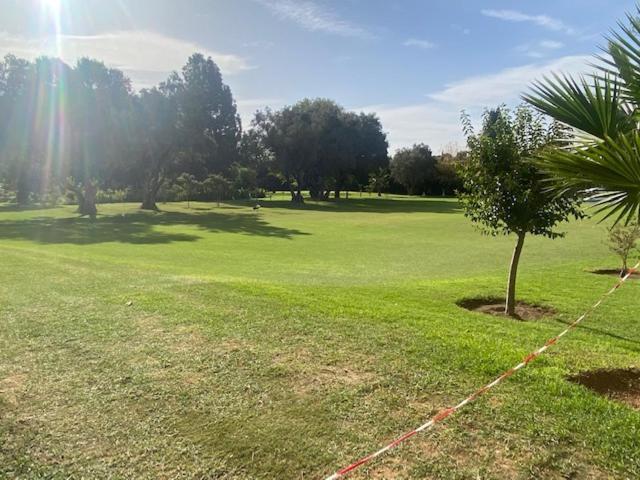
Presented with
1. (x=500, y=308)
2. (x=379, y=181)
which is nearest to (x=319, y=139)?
(x=379, y=181)

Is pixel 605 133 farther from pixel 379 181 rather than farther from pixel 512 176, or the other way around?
pixel 379 181

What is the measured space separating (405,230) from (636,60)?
25.9 meters

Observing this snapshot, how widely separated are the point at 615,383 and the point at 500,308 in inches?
220

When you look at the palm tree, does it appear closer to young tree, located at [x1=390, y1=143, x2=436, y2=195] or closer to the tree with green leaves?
young tree, located at [x1=390, y1=143, x2=436, y2=195]

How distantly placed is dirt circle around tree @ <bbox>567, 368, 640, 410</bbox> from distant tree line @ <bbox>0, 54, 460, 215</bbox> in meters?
11.3

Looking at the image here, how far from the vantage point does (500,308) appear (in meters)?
9.81

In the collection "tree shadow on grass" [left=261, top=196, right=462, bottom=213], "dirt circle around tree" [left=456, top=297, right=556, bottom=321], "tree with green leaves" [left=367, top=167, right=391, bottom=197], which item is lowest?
"dirt circle around tree" [left=456, top=297, right=556, bottom=321]

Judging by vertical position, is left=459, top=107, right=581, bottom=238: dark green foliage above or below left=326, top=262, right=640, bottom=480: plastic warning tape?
above

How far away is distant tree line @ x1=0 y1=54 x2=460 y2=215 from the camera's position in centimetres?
3356

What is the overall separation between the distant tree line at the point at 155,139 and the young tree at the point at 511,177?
6.62 meters

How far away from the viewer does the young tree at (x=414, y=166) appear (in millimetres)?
77062

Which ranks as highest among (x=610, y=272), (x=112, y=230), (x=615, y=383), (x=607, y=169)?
(x=607, y=169)

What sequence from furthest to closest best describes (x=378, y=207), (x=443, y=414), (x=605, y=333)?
(x=378, y=207) < (x=605, y=333) < (x=443, y=414)

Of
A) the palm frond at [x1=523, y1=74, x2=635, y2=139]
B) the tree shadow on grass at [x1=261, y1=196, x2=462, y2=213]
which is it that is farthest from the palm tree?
the tree shadow on grass at [x1=261, y1=196, x2=462, y2=213]
